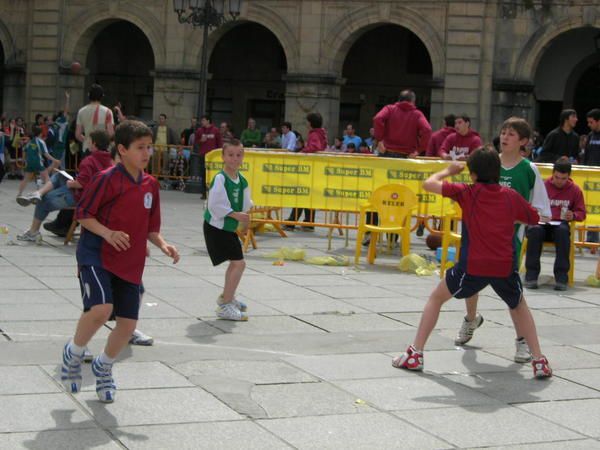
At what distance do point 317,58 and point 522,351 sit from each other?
19884 millimetres

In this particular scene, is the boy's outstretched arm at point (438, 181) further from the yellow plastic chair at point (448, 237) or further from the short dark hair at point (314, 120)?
the short dark hair at point (314, 120)

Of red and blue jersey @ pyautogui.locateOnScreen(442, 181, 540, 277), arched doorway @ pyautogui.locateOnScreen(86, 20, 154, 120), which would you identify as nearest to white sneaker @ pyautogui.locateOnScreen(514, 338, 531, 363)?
red and blue jersey @ pyautogui.locateOnScreen(442, 181, 540, 277)

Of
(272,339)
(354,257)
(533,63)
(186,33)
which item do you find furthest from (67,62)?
(272,339)

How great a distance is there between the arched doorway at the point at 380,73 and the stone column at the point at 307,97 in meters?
4.68

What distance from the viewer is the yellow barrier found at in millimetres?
14133

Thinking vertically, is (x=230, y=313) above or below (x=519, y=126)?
below

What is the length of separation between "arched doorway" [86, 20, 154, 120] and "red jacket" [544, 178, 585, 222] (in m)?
22.8

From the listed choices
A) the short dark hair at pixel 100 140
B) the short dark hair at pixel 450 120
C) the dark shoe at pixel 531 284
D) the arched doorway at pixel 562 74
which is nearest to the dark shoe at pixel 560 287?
the dark shoe at pixel 531 284

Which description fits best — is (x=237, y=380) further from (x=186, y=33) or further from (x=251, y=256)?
(x=186, y=33)

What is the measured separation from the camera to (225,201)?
31.2ft

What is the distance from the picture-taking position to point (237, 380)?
7.16 m

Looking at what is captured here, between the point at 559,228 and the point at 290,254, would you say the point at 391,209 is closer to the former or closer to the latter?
the point at 290,254

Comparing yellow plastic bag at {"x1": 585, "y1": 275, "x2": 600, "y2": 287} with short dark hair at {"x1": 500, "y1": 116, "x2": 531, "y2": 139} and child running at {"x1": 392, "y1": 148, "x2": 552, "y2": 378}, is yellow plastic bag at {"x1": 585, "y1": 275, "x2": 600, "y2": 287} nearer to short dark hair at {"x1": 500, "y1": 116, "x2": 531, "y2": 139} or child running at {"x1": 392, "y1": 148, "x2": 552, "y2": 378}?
short dark hair at {"x1": 500, "y1": 116, "x2": 531, "y2": 139}

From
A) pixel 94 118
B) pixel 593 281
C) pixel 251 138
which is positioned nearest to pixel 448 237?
pixel 593 281
